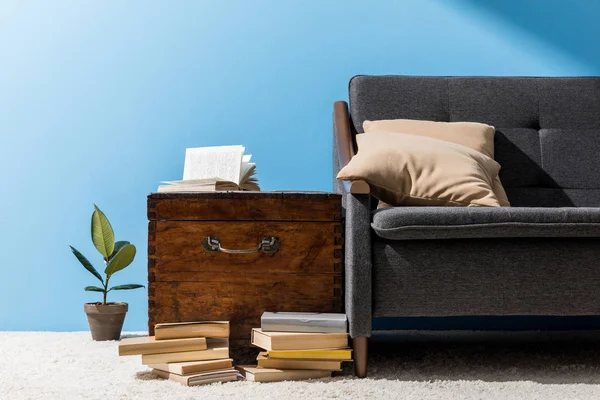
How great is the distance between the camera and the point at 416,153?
2125 mm

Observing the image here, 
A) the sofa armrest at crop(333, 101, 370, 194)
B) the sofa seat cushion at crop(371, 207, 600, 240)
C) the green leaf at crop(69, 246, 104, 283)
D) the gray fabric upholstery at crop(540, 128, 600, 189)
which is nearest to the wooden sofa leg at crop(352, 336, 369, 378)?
the sofa seat cushion at crop(371, 207, 600, 240)

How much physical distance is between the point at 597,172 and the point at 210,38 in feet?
4.92

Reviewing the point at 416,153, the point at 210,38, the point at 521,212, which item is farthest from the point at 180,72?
the point at 521,212

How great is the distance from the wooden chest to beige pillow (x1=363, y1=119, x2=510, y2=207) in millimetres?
488

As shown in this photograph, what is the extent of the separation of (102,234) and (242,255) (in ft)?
2.47

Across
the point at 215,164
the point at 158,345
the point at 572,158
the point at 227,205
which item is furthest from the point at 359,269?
the point at 572,158

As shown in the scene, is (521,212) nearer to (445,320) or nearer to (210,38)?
(445,320)

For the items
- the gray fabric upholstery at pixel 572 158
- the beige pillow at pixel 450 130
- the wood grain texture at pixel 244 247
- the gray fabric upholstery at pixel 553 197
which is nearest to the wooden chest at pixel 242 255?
the wood grain texture at pixel 244 247

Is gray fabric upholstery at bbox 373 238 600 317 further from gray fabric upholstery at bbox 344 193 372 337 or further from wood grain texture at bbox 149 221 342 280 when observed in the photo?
wood grain texture at bbox 149 221 342 280

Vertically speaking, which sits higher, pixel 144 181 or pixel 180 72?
pixel 180 72

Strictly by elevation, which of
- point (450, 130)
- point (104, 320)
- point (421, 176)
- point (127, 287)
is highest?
point (450, 130)

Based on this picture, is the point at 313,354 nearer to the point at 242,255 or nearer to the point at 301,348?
the point at 301,348

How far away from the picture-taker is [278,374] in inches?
74.3

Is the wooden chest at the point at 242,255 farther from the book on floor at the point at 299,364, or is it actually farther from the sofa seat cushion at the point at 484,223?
the sofa seat cushion at the point at 484,223
